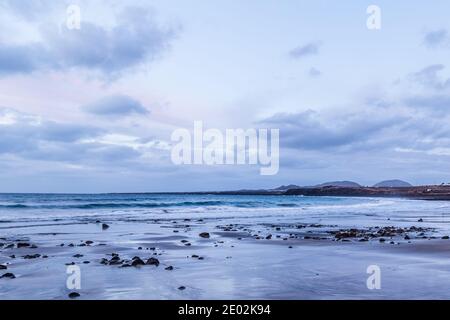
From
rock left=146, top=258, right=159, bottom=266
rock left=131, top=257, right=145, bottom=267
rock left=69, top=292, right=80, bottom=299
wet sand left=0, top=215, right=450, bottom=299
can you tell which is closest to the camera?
rock left=69, top=292, right=80, bottom=299

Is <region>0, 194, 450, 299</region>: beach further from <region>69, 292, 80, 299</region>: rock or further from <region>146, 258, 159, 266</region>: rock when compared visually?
<region>69, 292, 80, 299</region>: rock

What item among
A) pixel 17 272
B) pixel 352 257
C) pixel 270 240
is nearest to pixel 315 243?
pixel 270 240

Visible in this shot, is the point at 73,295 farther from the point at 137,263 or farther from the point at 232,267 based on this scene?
the point at 232,267

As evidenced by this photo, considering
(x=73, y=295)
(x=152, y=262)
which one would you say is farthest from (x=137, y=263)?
(x=73, y=295)

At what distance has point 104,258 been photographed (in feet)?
50.2

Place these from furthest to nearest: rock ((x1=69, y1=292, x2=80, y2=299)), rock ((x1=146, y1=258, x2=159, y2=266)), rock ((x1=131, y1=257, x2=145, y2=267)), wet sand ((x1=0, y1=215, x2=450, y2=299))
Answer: rock ((x1=146, y1=258, x2=159, y2=266)) → rock ((x1=131, y1=257, x2=145, y2=267)) → wet sand ((x1=0, y1=215, x2=450, y2=299)) → rock ((x1=69, y1=292, x2=80, y2=299))

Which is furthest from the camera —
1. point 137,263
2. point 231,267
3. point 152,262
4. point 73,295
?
point 152,262

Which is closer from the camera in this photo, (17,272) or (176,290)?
(176,290)

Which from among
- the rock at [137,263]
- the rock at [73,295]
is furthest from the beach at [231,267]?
the rock at [73,295]

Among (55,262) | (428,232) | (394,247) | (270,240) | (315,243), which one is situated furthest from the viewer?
(428,232)

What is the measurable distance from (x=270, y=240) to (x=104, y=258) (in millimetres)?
8810

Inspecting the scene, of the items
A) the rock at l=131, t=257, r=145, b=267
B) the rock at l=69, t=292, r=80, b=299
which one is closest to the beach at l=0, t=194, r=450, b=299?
the rock at l=131, t=257, r=145, b=267

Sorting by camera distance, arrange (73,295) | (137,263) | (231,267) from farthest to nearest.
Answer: (137,263) < (231,267) < (73,295)
